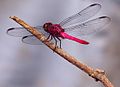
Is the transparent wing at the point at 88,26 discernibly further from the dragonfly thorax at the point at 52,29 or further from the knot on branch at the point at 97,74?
the knot on branch at the point at 97,74

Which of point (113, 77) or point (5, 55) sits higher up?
point (5, 55)

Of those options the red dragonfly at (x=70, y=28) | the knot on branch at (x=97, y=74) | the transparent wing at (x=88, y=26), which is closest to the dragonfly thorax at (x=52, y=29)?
A: the red dragonfly at (x=70, y=28)

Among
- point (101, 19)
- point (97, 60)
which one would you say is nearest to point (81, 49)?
point (97, 60)

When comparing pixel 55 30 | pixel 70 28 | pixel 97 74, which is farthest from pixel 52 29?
pixel 97 74

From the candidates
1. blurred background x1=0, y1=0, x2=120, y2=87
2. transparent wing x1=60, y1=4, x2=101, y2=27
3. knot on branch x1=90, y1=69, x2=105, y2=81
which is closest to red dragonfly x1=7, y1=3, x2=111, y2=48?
transparent wing x1=60, y1=4, x2=101, y2=27

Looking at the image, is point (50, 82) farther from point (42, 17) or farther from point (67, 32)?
point (67, 32)

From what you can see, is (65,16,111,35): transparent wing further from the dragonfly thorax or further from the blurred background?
the blurred background
